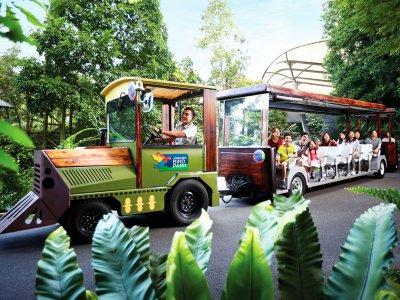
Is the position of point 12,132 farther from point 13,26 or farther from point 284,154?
point 284,154

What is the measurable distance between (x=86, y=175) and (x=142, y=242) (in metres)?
3.64

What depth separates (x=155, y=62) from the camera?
39.5 ft

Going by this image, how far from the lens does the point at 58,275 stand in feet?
2.26

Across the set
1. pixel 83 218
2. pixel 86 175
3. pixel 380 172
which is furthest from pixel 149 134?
pixel 380 172

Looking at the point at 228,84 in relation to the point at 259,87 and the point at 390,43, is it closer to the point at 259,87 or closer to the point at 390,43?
the point at 390,43

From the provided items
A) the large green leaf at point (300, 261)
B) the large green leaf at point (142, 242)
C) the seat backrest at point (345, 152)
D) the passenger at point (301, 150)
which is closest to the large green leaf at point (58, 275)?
the large green leaf at point (142, 242)

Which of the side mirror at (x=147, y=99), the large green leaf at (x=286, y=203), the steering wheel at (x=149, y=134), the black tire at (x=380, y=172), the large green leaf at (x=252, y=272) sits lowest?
the black tire at (x=380, y=172)

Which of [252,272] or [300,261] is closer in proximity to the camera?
[252,272]

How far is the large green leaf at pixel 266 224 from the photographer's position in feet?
2.31

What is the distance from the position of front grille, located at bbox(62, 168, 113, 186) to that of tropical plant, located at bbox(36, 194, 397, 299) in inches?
142

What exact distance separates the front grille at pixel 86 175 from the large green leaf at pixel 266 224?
3.74 m

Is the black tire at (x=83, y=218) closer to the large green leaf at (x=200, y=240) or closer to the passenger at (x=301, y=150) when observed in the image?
the large green leaf at (x=200, y=240)

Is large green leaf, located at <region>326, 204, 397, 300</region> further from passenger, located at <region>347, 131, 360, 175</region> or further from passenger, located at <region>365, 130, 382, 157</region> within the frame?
passenger, located at <region>365, 130, 382, 157</region>

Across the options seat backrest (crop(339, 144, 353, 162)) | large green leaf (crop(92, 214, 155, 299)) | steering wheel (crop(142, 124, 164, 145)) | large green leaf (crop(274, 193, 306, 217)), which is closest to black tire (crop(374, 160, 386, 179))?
seat backrest (crop(339, 144, 353, 162))
